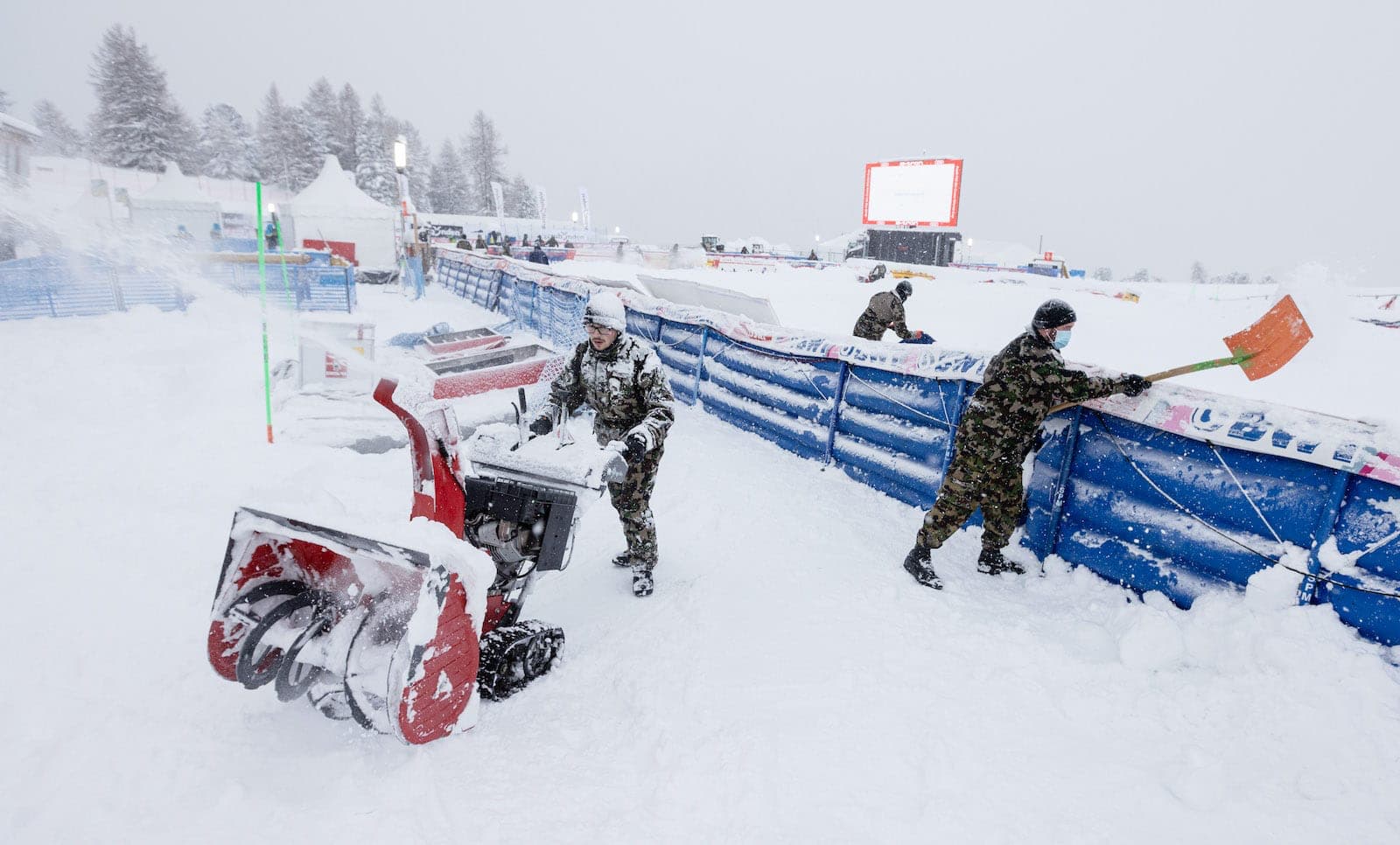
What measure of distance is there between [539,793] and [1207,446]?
3.91 metres

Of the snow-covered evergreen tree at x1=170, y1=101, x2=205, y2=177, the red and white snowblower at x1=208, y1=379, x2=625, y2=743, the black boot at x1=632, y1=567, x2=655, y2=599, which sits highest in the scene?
the snow-covered evergreen tree at x1=170, y1=101, x2=205, y2=177

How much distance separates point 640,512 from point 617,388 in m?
0.85

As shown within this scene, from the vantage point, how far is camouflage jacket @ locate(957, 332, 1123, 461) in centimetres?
A: 379

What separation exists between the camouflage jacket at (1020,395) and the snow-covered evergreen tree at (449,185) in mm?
81708

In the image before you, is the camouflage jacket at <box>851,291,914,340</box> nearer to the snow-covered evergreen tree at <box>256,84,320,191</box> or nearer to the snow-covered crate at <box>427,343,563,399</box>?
the snow-covered crate at <box>427,343,563,399</box>

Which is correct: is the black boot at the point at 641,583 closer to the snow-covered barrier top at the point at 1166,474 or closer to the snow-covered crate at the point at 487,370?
the snow-covered barrier top at the point at 1166,474

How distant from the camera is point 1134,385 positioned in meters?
3.71

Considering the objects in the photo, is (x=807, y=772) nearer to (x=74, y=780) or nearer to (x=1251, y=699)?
(x=1251, y=699)

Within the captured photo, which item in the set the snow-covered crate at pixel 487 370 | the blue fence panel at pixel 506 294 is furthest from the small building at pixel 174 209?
the snow-covered crate at pixel 487 370

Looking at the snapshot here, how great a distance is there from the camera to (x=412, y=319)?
1609 cm

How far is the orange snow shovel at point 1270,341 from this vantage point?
3412 mm

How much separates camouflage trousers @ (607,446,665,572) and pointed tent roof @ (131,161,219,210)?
32.2m

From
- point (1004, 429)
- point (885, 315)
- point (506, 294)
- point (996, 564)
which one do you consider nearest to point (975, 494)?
point (1004, 429)

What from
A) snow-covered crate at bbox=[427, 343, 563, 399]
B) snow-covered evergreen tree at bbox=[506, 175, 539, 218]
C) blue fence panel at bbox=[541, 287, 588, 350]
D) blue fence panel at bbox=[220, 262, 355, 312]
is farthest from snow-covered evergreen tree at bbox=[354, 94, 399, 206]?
snow-covered crate at bbox=[427, 343, 563, 399]
